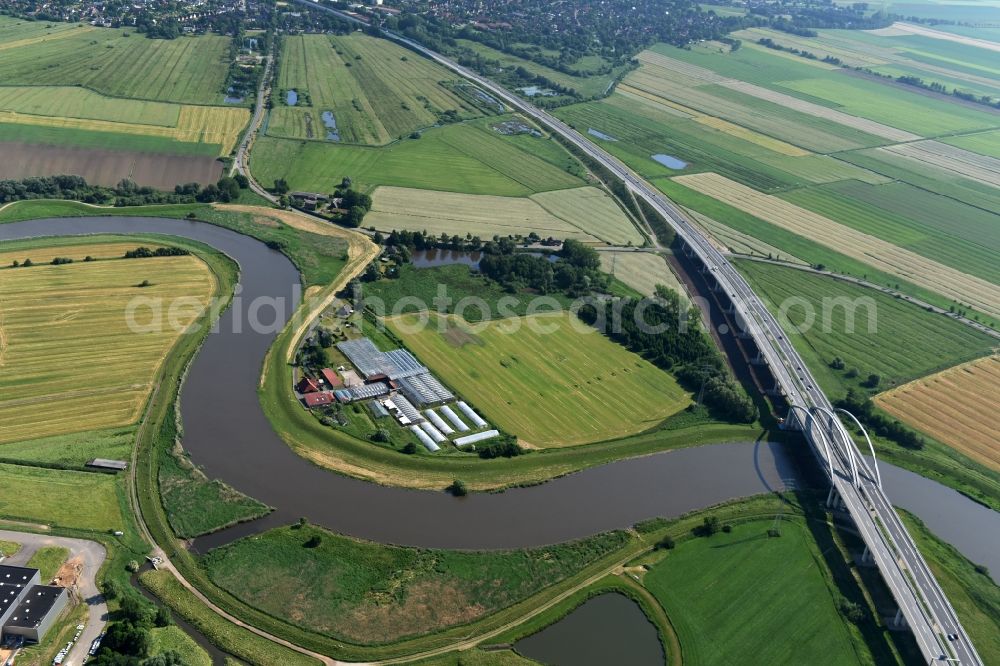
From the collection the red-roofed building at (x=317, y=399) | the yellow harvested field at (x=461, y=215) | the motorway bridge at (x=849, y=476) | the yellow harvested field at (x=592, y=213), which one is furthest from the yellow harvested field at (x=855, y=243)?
the red-roofed building at (x=317, y=399)

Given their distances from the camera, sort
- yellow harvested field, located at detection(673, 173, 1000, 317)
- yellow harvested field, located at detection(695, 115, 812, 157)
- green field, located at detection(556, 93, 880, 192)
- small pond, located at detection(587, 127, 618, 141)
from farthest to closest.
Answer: small pond, located at detection(587, 127, 618, 141) < yellow harvested field, located at detection(695, 115, 812, 157) < green field, located at detection(556, 93, 880, 192) < yellow harvested field, located at detection(673, 173, 1000, 317)

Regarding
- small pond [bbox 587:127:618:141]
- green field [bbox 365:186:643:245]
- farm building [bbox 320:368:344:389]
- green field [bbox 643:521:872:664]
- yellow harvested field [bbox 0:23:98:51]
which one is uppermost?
yellow harvested field [bbox 0:23:98:51]

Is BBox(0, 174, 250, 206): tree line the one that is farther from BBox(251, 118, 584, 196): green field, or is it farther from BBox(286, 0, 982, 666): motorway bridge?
BBox(286, 0, 982, 666): motorway bridge

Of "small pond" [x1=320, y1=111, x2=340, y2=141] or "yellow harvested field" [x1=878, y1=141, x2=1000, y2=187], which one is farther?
"yellow harvested field" [x1=878, y1=141, x2=1000, y2=187]

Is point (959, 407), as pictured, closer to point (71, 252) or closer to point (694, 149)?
point (694, 149)

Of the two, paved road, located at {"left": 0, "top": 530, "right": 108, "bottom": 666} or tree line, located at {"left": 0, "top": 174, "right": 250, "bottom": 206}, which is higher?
tree line, located at {"left": 0, "top": 174, "right": 250, "bottom": 206}

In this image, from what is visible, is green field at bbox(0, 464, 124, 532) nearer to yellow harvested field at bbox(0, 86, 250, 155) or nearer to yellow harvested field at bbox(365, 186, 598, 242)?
yellow harvested field at bbox(365, 186, 598, 242)

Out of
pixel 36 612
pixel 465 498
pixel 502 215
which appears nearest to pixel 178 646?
pixel 36 612

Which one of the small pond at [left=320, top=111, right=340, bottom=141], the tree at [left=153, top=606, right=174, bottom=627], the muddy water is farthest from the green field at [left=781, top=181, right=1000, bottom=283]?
the tree at [left=153, top=606, right=174, bottom=627]

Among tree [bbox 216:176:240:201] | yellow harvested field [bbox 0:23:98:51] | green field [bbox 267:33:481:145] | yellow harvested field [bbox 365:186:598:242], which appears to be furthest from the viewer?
yellow harvested field [bbox 0:23:98:51]
